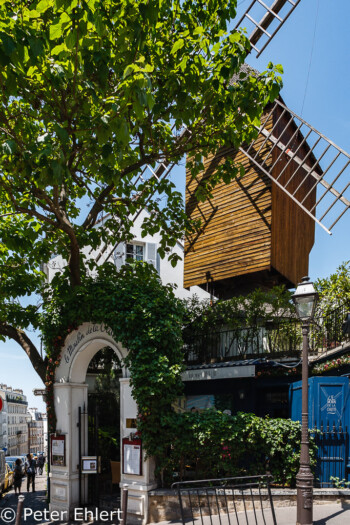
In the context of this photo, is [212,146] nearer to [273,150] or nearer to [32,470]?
[273,150]

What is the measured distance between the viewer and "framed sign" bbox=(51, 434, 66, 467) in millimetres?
13430

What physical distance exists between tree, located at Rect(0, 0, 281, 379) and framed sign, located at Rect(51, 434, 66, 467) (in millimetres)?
1810

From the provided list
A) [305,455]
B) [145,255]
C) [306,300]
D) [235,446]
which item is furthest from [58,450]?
[145,255]

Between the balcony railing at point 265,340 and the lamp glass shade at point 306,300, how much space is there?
4.43m

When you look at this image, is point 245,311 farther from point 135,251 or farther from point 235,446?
point 135,251

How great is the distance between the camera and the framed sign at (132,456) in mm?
11805

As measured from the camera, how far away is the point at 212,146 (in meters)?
13.7

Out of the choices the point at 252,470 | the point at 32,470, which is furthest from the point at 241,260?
the point at 32,470

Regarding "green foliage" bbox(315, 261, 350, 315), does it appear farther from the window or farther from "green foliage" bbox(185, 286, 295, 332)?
the window

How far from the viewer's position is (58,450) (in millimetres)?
13539

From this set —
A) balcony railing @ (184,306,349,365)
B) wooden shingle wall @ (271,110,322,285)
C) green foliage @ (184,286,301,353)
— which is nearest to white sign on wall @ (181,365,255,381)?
balcony railing @ (184,306,349,365)

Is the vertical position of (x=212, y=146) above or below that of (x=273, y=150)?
below

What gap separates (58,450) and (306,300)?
25.6 feet

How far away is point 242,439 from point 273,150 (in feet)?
35.2
